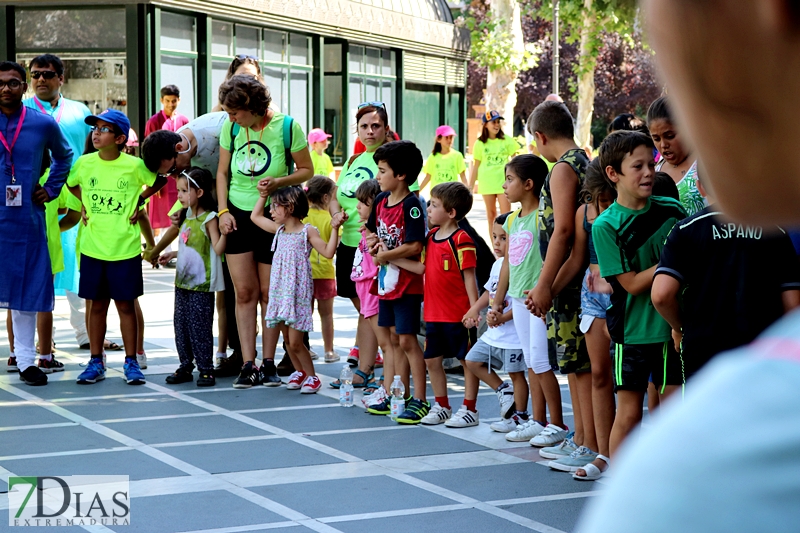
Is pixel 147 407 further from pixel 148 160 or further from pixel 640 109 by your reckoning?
pixel 640 109

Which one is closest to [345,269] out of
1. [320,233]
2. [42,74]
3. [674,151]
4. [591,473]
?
[320,233]

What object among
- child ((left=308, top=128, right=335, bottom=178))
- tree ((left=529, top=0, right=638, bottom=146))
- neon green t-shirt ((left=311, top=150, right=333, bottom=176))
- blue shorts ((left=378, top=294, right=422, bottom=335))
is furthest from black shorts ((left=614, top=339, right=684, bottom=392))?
neon green t-shirt ((left=311, top=150, right=333, bottom=176))

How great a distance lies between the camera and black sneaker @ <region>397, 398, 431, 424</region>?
7.23 meters

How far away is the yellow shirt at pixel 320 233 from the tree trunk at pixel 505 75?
1722cm

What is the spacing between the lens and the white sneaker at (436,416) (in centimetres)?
718

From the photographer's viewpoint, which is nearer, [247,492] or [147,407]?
[247,492]

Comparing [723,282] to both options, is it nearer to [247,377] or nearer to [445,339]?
[445,339]

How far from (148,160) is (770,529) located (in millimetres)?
8305

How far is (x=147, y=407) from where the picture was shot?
7.73 meters

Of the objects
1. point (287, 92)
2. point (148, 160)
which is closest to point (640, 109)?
point (287, 92)

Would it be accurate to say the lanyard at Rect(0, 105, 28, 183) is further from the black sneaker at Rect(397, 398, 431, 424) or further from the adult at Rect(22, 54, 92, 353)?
the black sneaker at Rect(397, 398, 431, 424)

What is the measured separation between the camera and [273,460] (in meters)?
6.29

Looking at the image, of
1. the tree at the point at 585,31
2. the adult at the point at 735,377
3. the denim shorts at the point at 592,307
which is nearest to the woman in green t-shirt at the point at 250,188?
the denim shorts at the point at 592,307

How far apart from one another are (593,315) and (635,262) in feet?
2.15
